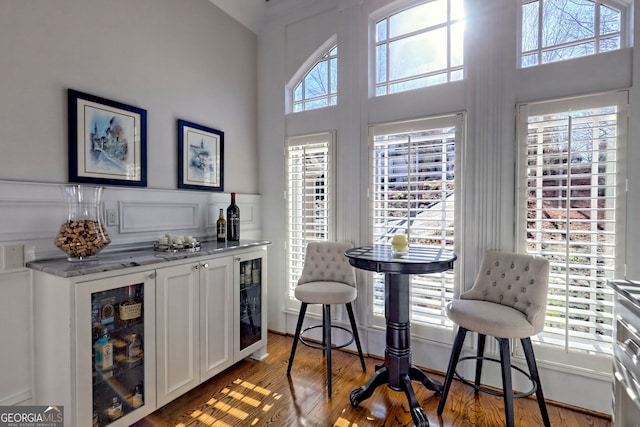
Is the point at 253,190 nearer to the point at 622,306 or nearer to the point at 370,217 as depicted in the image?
the point at 370,217

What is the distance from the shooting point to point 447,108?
2.49 meters

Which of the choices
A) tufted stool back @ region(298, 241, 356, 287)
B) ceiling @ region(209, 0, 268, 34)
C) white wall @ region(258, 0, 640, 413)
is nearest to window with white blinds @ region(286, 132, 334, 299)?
white wall @ region(258, 0, 640, 413)

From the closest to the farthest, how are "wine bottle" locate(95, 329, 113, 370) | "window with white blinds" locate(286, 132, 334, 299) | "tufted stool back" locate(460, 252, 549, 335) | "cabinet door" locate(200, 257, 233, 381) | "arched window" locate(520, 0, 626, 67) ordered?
"wine bottle" locate(95, 329, 113, 370) < "tufted stool back" locate(460, 252, 549, 335) < "arched window" locate(520, 0, 626, 67) < "cabinet door" locate(200, 257, 233, 381) < "window with white blinds" locate(286, 132, 334, 299)

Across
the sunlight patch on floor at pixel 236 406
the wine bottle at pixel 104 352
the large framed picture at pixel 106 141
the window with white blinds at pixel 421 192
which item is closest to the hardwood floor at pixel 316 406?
the sunlight patch on floor at pixel 236 406

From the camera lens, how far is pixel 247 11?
128 inches

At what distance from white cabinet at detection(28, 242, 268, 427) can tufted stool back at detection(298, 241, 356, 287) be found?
0.69 meters

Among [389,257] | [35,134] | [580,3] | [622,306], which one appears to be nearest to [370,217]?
[389,257]

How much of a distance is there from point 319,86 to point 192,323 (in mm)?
2495

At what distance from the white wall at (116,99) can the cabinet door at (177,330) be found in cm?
56

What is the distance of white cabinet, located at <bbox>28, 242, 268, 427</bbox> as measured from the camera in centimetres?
159

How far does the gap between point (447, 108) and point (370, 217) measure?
1.10 m

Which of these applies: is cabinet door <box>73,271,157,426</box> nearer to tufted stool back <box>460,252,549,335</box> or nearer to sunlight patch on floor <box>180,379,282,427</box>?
sunlight patch on floor <box>180,379,282,427</box>

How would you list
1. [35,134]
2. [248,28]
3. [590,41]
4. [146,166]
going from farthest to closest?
[248,28], [146,166], [590,41], [35,134]

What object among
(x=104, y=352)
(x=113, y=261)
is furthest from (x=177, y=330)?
(x=113, y=261)
